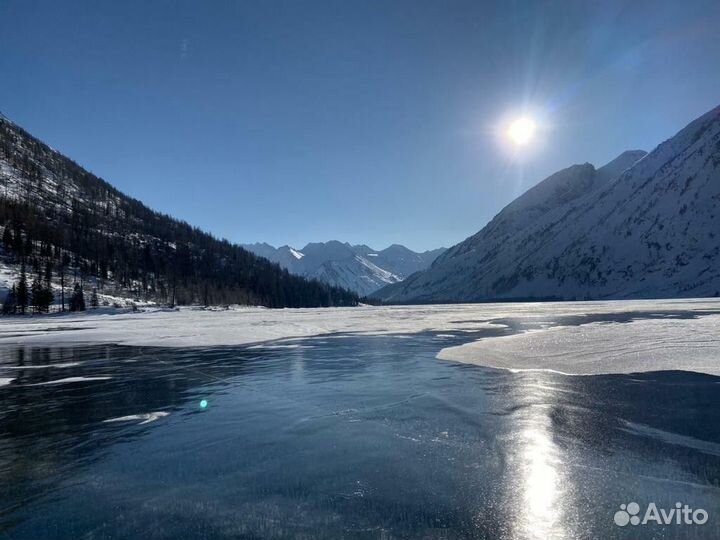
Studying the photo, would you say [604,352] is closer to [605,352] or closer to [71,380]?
[605,352]

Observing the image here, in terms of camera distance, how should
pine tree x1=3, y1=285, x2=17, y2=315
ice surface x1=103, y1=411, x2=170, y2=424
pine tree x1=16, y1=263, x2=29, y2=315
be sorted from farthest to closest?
pine tree x1=16, y1=263, x2=29, y2=315, pine tree x1=3, y1=285, x2=17, y2=315, ice surface x1=103, y1=411, x2=170, y2=424

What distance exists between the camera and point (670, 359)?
22.3 meters

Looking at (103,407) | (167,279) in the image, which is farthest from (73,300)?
(103,407)

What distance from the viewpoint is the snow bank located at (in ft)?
69.1

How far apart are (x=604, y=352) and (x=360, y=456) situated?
1988cm

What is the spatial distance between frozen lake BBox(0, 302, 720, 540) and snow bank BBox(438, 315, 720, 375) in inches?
74.8

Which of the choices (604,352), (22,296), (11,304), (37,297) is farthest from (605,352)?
(11,304)

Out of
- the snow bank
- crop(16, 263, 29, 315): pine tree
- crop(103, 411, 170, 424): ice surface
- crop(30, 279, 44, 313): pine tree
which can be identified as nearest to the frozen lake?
crop(103, 411, 170, 424): ice surface

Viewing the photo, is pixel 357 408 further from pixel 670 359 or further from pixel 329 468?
pixel 670 359

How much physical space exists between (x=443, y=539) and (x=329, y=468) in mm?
3730

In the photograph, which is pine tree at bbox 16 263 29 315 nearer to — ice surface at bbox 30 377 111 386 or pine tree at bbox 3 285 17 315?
pine tree at bbox 3 285 17 315

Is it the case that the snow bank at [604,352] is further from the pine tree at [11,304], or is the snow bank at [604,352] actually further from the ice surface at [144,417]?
the pine tree at [11,304]

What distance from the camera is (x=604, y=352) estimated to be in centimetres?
2455

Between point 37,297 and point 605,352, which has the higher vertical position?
point 37,297
